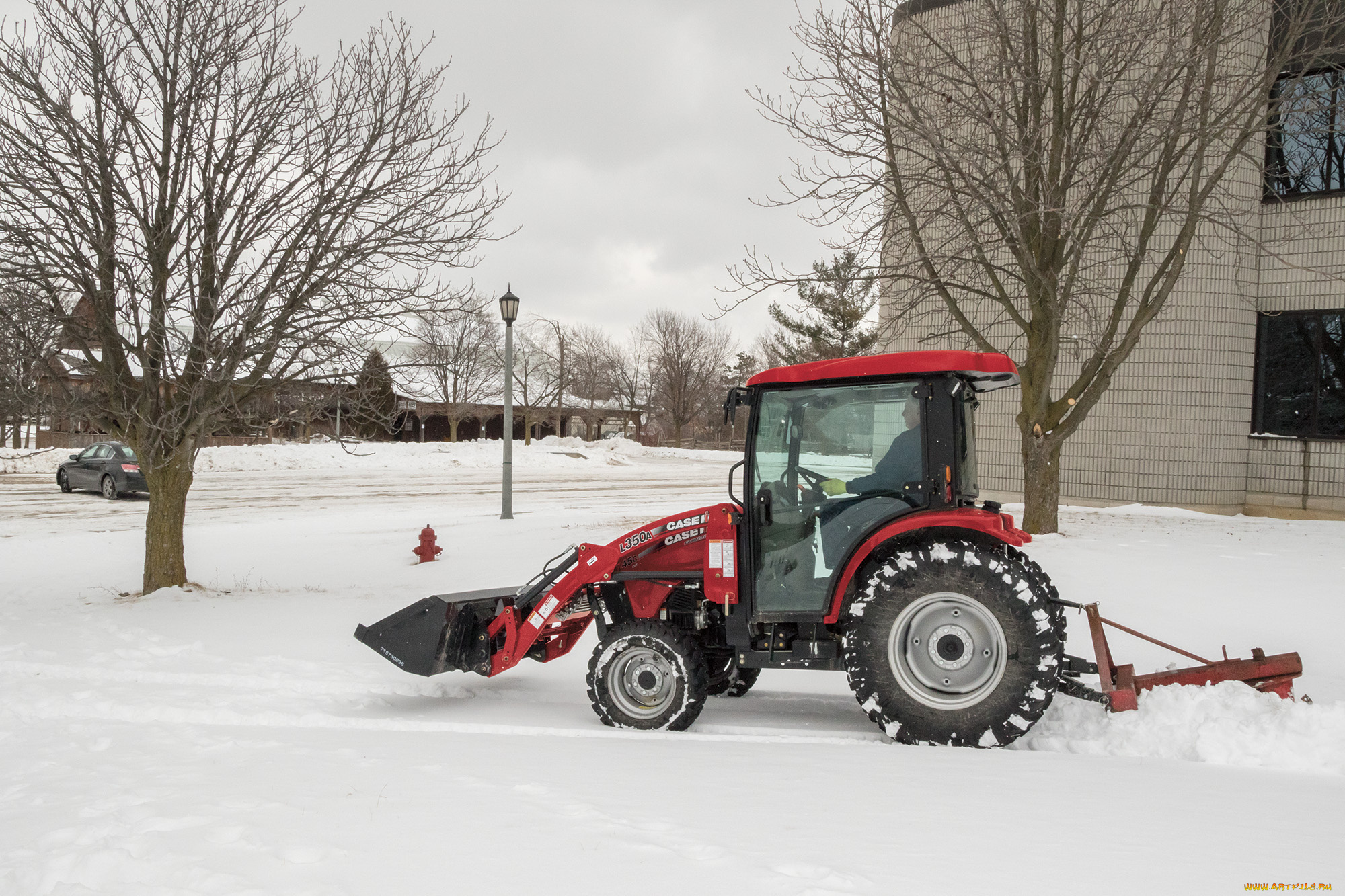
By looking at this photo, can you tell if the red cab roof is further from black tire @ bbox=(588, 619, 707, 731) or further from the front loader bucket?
the front loader bucket

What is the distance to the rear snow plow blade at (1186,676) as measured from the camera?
173 inches

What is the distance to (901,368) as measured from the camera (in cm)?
459

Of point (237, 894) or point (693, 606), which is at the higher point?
point (693, 606)

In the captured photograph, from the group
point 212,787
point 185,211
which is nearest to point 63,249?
point 185,211

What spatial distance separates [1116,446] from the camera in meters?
14.4

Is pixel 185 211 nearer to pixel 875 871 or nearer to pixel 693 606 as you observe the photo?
pixel 693 606

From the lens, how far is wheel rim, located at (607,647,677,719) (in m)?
4.93

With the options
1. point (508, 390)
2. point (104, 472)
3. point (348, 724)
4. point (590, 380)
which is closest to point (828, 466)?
point (348, 724)

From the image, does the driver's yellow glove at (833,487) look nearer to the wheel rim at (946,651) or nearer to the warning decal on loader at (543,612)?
the wheel rim at (946,651)

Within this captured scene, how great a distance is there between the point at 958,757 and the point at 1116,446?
467 inches

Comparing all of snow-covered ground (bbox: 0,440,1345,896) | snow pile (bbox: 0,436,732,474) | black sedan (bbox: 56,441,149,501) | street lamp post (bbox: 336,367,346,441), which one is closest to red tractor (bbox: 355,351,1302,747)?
A: snow-covered ground (bbox: 0,440,1345,896)

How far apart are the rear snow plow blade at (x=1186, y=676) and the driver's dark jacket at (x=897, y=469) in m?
1.10

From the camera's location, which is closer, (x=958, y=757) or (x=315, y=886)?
(x=315, y=886)

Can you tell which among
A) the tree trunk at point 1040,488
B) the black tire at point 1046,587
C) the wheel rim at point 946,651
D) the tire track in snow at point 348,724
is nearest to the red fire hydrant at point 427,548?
the tire track in snow at point 348,724
